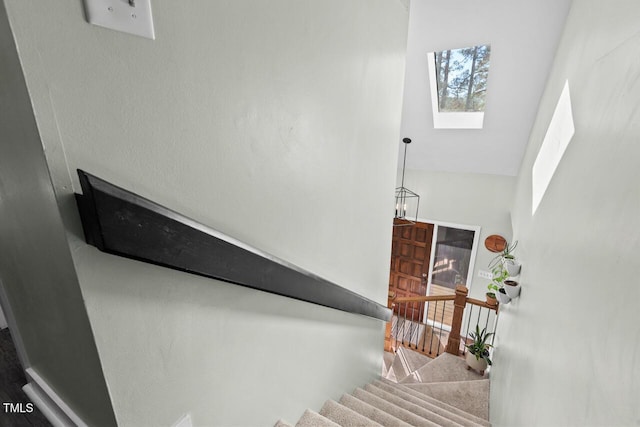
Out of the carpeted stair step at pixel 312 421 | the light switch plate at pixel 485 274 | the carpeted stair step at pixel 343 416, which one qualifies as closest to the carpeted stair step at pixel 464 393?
the carpeted stair step at pixel 343 416

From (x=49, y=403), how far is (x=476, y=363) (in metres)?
3.94

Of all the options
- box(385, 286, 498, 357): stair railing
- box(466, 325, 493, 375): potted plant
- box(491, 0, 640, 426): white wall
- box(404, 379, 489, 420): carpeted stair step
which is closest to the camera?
box(491, 0, 640, 426): white wall

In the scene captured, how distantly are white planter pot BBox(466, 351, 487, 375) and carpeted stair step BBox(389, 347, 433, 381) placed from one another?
1007 mm

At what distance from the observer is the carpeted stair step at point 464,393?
9.62 ft

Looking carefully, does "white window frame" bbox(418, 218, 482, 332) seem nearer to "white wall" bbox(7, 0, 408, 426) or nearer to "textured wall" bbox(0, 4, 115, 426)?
"white wall" bbox(7, 0, 408, 426)

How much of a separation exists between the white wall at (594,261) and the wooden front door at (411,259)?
4215 mm

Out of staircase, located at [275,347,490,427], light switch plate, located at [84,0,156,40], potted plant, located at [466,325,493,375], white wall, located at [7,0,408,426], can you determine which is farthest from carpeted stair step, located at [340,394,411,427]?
potted plant, located at [466,325,493,375]

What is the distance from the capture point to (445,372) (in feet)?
12.4

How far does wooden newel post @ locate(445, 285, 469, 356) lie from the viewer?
3.83 meters

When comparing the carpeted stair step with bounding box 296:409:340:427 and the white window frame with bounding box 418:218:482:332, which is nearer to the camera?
the carpeted stair step with bounding box 296:409:340:427

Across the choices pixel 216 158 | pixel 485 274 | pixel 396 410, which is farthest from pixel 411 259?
pixel 216 158

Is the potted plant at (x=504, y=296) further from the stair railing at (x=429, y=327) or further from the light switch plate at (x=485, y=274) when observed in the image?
the light switch plate at (x=485, y=274)

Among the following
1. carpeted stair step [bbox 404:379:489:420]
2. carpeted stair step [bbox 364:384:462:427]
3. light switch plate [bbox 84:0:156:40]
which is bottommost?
carpeted stair step [bbox 404:379:489:420]

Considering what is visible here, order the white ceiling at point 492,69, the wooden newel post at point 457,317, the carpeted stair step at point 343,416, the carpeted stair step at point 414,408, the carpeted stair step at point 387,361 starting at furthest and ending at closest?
the carpeted stair step at point 387,361
the wooden newel post at point 457,317
the white ceiling at point 492,69
the carpeted stair step at point 414,408
the carpeted stair step at point 343,416
